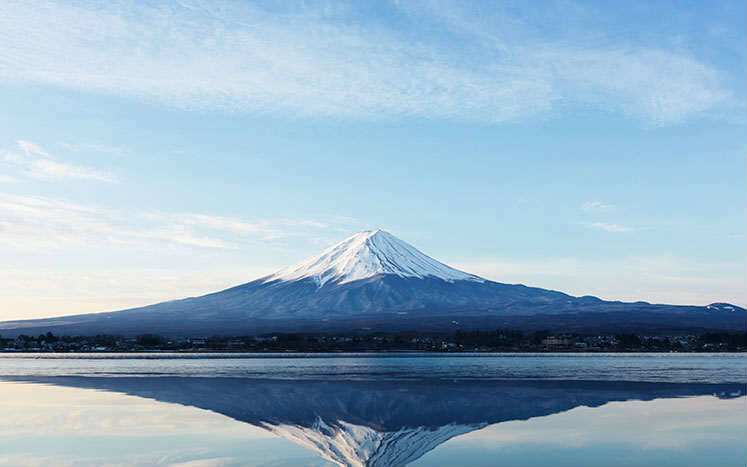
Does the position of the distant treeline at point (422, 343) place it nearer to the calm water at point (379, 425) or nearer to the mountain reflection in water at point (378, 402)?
the mountain reflection in water at point (378, 402)

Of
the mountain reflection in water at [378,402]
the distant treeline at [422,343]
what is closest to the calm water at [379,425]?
the mountain reflection in water at [378,402]

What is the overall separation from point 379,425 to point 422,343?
135632mm

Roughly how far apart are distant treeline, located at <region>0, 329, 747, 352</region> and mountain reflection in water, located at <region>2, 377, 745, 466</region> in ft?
332

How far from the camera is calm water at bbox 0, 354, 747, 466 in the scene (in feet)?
71.2

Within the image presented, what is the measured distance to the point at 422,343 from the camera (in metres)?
162

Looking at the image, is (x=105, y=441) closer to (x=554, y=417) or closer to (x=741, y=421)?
(x=554, y=417)

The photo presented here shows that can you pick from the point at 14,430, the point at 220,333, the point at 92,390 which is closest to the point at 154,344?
the point at 220,333

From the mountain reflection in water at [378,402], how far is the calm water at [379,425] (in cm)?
8

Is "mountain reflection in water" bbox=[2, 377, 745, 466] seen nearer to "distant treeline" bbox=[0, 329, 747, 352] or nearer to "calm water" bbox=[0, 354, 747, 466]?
"calm water" bbox=[0, 354, 747, 466]

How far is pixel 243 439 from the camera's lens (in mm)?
24672

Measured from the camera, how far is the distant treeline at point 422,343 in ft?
496

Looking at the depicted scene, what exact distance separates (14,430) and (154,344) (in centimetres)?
13936

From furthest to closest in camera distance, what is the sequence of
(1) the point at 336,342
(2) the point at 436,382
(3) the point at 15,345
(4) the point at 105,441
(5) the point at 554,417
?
(3) the point at 15,345, (1) the point at 336,342, (2) the point at 436,382, (5) the point at 554,417, (4) the point at 105,441

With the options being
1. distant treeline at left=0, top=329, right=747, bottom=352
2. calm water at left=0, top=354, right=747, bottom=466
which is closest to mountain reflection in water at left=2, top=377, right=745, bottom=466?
calm water at left=0, top=354, right=747, bottom=466
